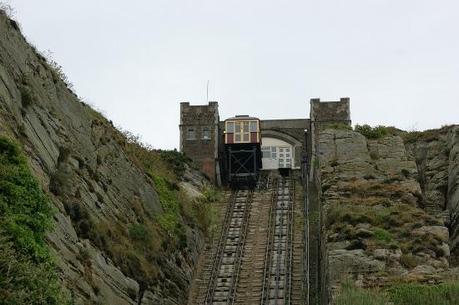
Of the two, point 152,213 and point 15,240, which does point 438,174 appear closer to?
point 152,213

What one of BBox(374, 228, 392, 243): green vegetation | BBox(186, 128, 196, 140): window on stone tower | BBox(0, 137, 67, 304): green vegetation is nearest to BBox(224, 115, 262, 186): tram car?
BBox(186, 128, 196, 140): window on stone tower

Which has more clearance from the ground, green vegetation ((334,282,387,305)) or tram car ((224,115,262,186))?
tram car ((224,115,262,186))

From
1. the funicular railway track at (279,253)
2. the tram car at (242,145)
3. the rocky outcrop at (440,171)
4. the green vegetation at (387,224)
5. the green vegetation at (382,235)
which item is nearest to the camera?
the green vegetation at (387,224)

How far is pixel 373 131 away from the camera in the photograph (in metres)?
41.1

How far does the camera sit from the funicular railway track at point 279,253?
85.1ft

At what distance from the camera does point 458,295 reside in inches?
726

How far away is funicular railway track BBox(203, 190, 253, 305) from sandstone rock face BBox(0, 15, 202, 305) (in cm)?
93

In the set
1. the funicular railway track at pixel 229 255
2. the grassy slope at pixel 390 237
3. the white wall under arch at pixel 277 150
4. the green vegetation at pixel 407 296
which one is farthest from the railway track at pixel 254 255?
the white wall under arch at pixel 277 150

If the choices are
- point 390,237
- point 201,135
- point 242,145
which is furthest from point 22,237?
point 201,135

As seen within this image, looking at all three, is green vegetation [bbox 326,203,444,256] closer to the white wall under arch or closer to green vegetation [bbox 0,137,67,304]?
green vegetation [bbox 0,137,67,304]

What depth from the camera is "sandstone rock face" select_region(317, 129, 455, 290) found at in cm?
2284

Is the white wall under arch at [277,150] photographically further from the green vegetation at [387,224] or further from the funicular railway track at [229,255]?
the green vegetation at [387,224]

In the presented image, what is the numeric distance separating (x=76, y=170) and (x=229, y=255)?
898 cm

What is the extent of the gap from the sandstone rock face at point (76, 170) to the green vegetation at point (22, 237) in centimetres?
182
